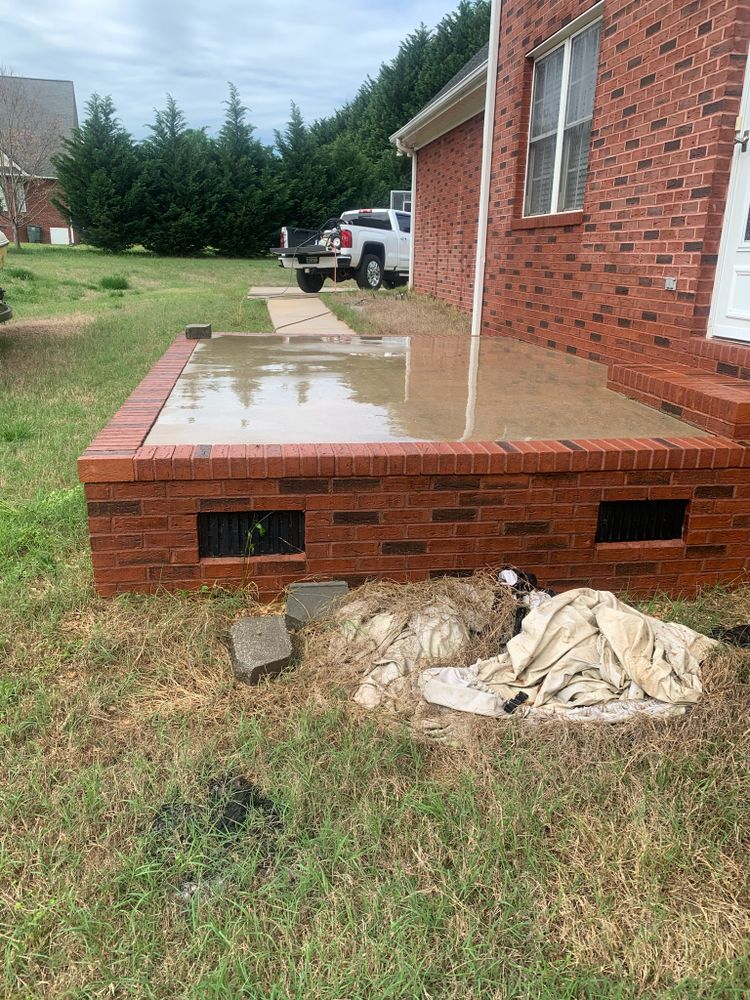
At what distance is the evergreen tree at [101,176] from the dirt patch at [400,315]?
1725 centimetres

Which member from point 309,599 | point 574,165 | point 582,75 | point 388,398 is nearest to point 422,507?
point 309,599

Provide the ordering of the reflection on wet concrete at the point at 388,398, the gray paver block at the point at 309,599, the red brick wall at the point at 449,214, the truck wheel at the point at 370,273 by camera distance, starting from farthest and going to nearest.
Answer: the truck wheel at the point at 370,273 → the red brick wall at the point at 449,214 → the reflection on wet concrete at the point at 388,398 → the gray paver block at the point at 309,599

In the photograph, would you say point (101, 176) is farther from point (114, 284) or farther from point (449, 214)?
point (449, 214)

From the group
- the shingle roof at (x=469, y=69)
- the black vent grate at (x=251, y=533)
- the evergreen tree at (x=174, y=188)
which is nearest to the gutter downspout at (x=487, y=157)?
the shingle roof at (x=469, y=69)

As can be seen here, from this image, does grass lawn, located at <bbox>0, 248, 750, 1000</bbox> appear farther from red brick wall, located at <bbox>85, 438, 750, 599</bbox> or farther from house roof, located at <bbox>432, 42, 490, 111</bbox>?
house roof, located at <bbox>432, 42, 490, 111</bbox>

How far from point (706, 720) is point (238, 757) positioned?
1.41 metres

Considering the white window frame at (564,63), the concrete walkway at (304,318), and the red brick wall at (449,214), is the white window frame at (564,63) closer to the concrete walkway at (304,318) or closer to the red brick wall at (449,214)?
the concrete walkway at (304,318)

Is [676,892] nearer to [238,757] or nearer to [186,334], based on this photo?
[238,757]

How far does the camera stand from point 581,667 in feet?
8.74

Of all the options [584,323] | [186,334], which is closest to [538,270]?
[584,323]

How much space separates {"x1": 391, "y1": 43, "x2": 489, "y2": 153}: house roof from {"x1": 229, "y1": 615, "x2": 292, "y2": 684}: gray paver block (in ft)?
27.7

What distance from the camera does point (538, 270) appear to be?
7.04 metres

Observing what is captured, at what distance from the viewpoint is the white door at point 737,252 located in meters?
4.28

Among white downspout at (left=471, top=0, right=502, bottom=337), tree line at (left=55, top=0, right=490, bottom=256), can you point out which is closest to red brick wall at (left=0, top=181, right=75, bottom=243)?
tree line at (left=55, top=0, right=490, bottom=256)
